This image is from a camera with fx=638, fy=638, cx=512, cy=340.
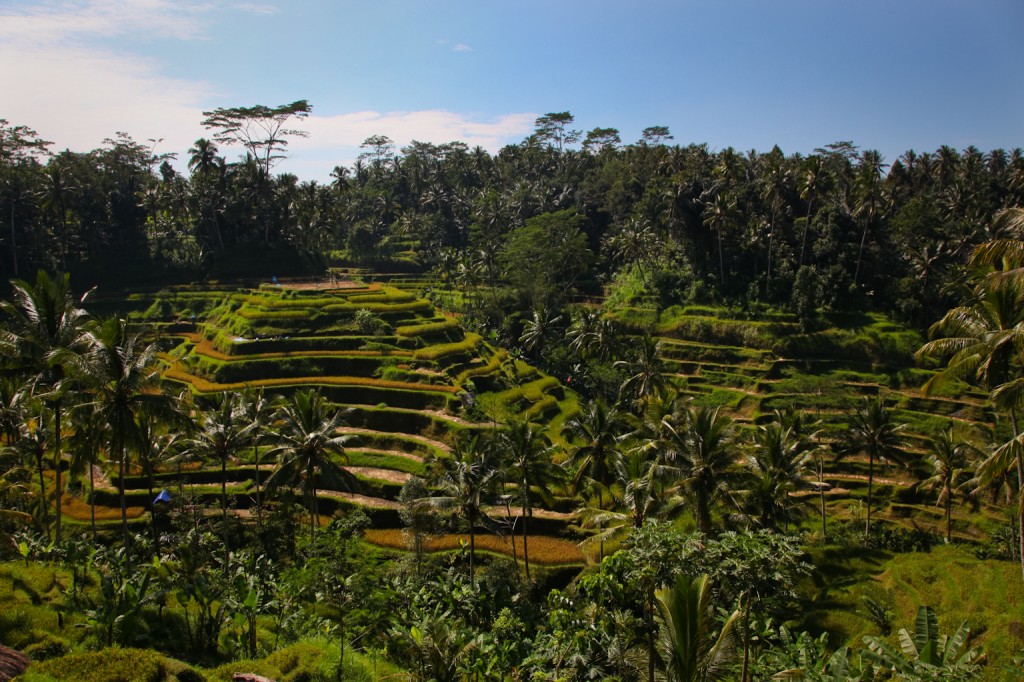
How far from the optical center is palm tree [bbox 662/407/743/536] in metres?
27.0

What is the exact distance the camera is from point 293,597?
2181cm

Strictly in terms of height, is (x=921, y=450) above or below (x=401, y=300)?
below

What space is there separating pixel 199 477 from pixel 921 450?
53.1m

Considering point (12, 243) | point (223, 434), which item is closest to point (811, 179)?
point (223, 434)

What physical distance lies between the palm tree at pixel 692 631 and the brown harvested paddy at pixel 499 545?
23.1m

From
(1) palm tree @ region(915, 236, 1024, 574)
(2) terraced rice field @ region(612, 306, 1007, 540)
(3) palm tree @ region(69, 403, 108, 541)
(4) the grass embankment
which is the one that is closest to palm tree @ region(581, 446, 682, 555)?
(4) the grass embankment

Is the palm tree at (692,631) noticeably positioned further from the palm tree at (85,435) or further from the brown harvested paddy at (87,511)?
the brown harvested paddy at (87,511)

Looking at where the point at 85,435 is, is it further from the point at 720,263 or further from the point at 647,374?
the point at 720,263

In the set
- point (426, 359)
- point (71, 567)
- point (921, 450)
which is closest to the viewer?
point (71, 567)

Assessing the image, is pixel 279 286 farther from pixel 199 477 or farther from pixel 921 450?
pixel 921 450

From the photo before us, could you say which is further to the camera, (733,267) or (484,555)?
(733,267)

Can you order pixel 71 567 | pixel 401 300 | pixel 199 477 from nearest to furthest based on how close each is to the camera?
pixel 71 567, pixel 199 477, pixel 401 300

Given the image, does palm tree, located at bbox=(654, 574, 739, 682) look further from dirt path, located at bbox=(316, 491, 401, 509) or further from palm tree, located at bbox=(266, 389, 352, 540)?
dirt path, located at bbox=(316, 491, 401, 509)

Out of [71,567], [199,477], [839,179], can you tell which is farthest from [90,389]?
[839,179]
